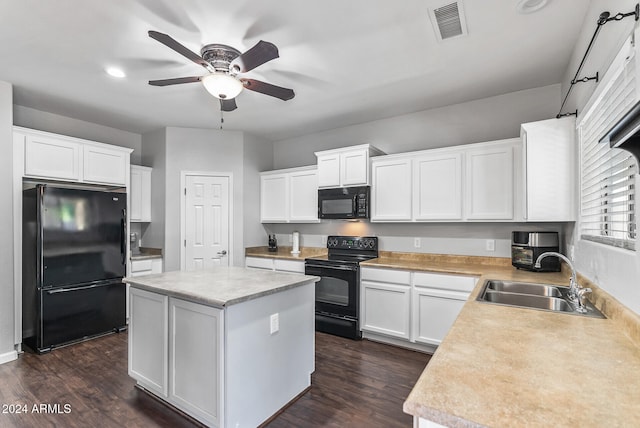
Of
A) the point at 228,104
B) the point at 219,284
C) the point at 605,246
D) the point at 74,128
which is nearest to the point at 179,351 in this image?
the point at 219,284

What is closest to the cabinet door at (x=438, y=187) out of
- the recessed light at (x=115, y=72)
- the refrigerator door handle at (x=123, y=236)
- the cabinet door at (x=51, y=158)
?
the recessed light at (x=115, y=72)

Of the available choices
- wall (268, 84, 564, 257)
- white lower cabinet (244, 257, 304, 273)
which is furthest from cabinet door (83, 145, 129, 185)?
wall (268, 84, 564, 257)

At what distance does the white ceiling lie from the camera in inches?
79.9

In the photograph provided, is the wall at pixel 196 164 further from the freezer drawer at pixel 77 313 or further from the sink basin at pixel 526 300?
the sink basin at pixel 526 300

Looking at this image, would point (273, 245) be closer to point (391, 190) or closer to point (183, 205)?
point (183, 205)

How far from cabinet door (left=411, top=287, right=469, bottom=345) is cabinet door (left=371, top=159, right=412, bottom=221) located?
0.90 metres

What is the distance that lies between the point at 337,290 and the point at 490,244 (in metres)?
1.75

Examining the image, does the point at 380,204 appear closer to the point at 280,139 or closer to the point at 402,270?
the point at 402,270

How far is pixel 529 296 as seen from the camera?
2111 mm

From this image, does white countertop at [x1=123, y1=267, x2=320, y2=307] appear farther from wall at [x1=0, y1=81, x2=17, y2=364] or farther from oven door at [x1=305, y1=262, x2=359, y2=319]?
wall at [x1=0, y1=81, x2=17, y2=364]

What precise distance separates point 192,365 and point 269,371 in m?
0.50

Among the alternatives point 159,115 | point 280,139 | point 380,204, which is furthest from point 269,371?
point 280,139

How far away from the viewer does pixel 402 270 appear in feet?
10.9

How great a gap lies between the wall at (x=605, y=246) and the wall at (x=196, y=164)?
393 cm
